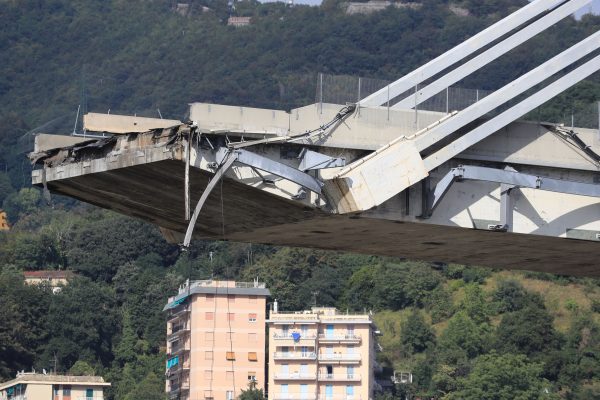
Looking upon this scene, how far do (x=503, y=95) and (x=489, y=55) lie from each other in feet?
7.00

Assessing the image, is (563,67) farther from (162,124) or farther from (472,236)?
(162,124)

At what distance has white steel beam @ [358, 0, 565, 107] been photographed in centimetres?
5019

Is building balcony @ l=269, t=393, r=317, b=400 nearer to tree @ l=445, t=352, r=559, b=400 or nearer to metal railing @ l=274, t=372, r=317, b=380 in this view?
metal railing @ l=274, t=372, r=317, b=380

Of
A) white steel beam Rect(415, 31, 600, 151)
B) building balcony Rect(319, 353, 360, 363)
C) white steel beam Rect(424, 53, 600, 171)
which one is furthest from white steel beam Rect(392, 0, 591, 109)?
building balcony Rect(319, 353, 360, 363)

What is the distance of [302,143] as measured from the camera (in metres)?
47.9

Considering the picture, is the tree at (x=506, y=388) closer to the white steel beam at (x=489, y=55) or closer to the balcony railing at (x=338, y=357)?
the balcony railing at (x=338, y=357)

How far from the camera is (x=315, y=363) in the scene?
19738 cm

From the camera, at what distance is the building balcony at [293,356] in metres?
197

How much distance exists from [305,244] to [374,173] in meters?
6.17

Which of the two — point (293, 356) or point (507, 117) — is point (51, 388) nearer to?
point (293, 356)

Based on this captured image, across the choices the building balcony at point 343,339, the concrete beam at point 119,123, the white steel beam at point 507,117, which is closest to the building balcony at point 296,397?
the building balcony at point 343,339

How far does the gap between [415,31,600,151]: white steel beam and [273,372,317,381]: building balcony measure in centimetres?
14541

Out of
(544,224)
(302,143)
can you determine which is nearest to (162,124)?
(302,143)

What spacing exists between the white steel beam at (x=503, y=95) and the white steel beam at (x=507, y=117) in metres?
0.31
